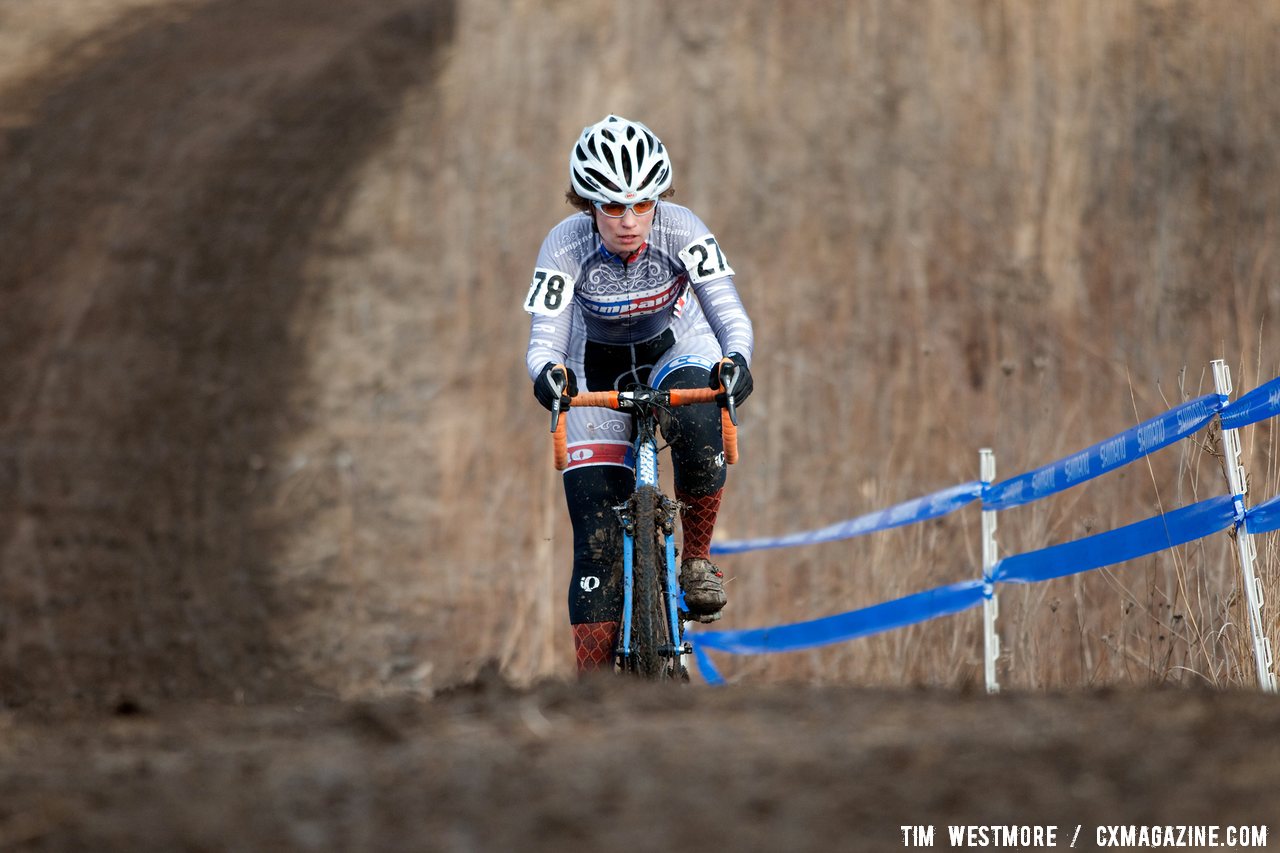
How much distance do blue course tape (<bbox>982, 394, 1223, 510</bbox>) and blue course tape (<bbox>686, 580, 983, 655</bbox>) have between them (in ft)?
1.74

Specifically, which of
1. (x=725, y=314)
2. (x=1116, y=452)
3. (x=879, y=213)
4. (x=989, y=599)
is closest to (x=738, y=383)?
(x=725, y=314)

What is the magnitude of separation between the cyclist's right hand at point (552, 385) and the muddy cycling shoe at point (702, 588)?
0.86 meters

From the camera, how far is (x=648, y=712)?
4.42 m

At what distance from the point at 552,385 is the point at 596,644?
1.01 meters

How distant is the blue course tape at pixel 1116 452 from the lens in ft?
18.7

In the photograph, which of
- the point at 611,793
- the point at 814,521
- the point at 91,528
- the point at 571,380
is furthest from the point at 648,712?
the point at 91,528

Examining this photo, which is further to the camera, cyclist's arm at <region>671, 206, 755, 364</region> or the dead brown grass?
the dead brown grass

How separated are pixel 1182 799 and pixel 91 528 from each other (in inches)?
465

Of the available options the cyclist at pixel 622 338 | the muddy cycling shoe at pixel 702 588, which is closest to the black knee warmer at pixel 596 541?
the cyclist at pixel 622 338

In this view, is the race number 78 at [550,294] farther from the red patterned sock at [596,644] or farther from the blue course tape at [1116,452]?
the blue course tape at [1116,452]

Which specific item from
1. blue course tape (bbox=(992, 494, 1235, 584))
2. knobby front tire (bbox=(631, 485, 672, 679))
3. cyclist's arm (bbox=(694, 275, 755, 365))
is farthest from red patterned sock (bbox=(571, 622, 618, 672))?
blue course tape (bbox=(992, 494, 1235, 584))

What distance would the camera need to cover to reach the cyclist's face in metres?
6.32

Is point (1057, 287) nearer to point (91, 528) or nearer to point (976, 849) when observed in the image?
point (91, 528)

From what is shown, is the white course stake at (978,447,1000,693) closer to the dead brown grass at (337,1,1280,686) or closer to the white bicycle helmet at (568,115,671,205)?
the white bicycle helmet at (568,115,671,205)
